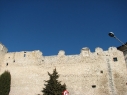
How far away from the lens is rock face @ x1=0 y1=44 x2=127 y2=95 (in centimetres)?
1927

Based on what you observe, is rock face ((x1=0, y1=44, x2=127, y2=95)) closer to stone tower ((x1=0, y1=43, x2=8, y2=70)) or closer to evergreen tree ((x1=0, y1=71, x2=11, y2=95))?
stone tower ((x1=0, y1=43, x2=8, y2=70))

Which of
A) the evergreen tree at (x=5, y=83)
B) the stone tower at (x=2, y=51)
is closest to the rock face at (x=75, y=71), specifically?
the stone tower at (x=2, y=51)

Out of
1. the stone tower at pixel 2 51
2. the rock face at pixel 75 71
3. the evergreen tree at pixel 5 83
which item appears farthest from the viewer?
the stone tower at pixel 2 51

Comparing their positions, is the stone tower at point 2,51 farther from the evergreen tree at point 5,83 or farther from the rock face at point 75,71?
the evergreen tree at point 5,83

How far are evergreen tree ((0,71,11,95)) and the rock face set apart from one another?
1.69 feet

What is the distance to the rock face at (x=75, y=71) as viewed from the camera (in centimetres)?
1927

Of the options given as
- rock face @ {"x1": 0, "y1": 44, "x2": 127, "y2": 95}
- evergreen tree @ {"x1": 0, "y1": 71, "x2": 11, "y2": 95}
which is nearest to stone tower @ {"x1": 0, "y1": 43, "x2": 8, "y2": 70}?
rock face @ {"x1": 0, "y1": 44, "x2": 127, "y2": 95}

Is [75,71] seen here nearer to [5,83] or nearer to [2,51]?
[5,83]

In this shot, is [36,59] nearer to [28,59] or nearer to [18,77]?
[28,59]

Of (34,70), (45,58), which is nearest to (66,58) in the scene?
(45,58)

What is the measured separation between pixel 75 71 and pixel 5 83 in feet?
26.1

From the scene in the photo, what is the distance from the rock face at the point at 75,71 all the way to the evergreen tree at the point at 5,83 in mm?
514

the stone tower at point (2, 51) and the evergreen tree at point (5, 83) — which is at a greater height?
the stone tower at point (2, 51)

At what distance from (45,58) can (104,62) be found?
6.97 m
